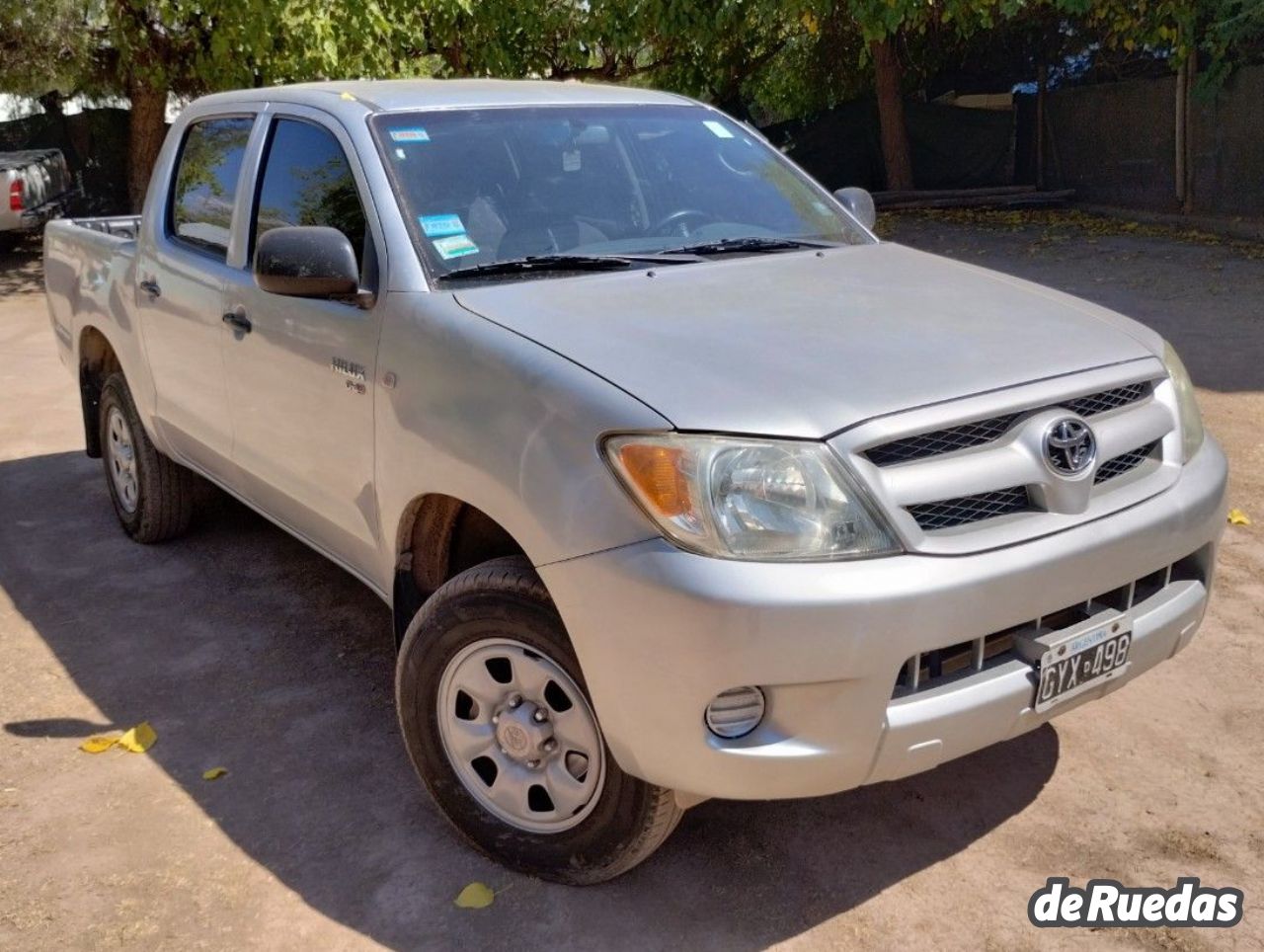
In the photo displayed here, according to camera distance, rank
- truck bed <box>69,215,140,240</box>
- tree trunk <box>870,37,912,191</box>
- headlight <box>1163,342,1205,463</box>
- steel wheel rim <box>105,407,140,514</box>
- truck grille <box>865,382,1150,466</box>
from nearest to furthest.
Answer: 1. truck grille <box>865,382,1150,466</box>
2. headlight <box>1163,342,1205,463</box>
3. steel wheel rim <box>105,407,140,514</box>
4. truck bed <box>69,215,140,240</box>
5. tree trunk <box>870,37,912,191</box>

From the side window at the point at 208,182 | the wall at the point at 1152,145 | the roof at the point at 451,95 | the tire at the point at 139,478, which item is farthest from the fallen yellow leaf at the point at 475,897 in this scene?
the wall at the point at 1152,145

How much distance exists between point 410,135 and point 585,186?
53cm

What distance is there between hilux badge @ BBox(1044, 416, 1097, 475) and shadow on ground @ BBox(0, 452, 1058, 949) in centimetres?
105

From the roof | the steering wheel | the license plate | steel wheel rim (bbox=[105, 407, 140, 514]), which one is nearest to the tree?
steel wheel rim (bbox=[105, 407, 140, 514])

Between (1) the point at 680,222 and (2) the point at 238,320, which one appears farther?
(2) the point at 238,320

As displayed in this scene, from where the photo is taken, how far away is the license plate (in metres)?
2.77

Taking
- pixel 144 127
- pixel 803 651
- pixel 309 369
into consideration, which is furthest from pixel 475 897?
pixel 144 127

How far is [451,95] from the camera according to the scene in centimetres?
403

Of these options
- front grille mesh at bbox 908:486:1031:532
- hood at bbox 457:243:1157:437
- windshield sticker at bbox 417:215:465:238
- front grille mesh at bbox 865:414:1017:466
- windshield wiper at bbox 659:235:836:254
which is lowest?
front grille mesh at bbox 908:486:1031:532

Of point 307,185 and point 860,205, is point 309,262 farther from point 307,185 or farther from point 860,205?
point 860,205

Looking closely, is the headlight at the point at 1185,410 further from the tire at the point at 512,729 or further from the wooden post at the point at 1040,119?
the wooden post at the point at 1040,119

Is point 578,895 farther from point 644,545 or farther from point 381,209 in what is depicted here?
point 381,209

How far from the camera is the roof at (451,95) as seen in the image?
394 cm

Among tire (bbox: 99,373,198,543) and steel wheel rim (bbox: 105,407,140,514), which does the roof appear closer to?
tire (bbox: 99,373,198,543)
